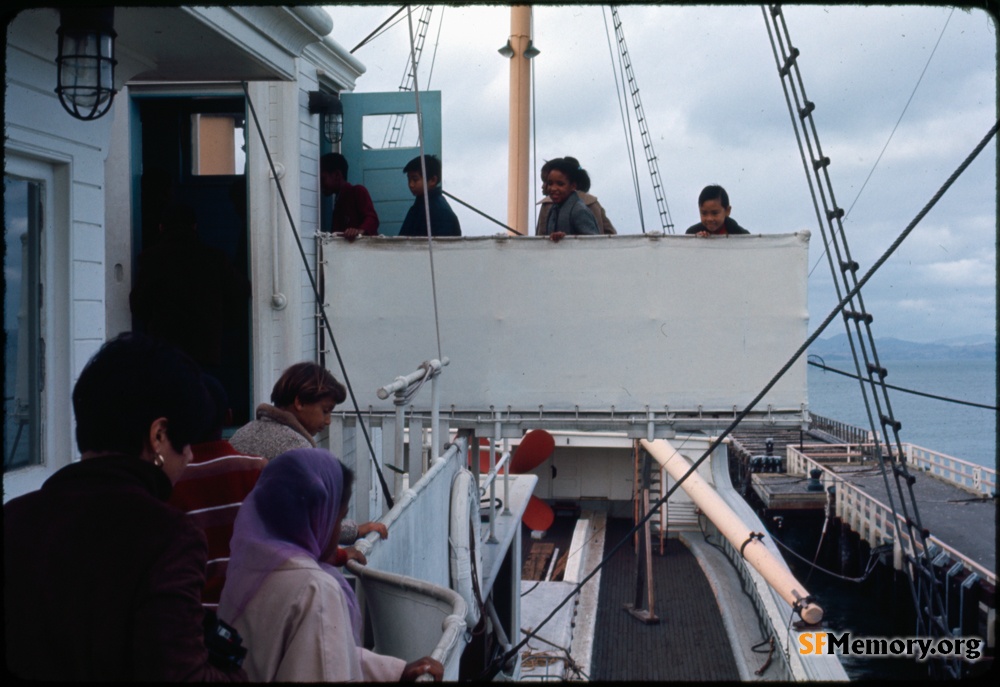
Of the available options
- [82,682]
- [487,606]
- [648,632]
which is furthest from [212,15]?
[648,632]

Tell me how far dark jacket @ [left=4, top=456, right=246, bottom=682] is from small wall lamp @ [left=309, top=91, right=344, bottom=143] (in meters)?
7.47

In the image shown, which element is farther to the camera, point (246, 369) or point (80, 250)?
point (246, 369)

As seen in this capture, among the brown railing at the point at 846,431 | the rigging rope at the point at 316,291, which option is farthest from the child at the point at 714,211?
the brown railing at the point at 846,431

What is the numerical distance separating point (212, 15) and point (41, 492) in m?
3.46

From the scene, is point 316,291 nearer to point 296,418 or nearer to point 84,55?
point 84,55

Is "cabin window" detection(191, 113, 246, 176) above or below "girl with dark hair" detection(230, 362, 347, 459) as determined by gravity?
above

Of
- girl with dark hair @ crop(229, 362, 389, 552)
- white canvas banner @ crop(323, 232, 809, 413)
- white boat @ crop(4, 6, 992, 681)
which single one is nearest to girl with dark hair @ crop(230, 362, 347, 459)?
girl with dark hair @ crop(229, 362, 389, 552)

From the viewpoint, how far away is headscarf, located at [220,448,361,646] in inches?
99.4

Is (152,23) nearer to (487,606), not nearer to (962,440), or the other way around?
(487,606)

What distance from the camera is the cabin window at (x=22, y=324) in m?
4.21

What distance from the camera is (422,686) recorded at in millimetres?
2818

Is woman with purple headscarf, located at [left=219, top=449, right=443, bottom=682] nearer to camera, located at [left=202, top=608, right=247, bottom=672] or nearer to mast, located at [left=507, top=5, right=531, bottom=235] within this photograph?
camera, located at [left=202, top=608, right=247, bottom=672]

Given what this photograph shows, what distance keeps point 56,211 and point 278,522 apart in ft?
9.53

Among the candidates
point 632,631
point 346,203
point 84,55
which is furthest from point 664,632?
point 84,55
